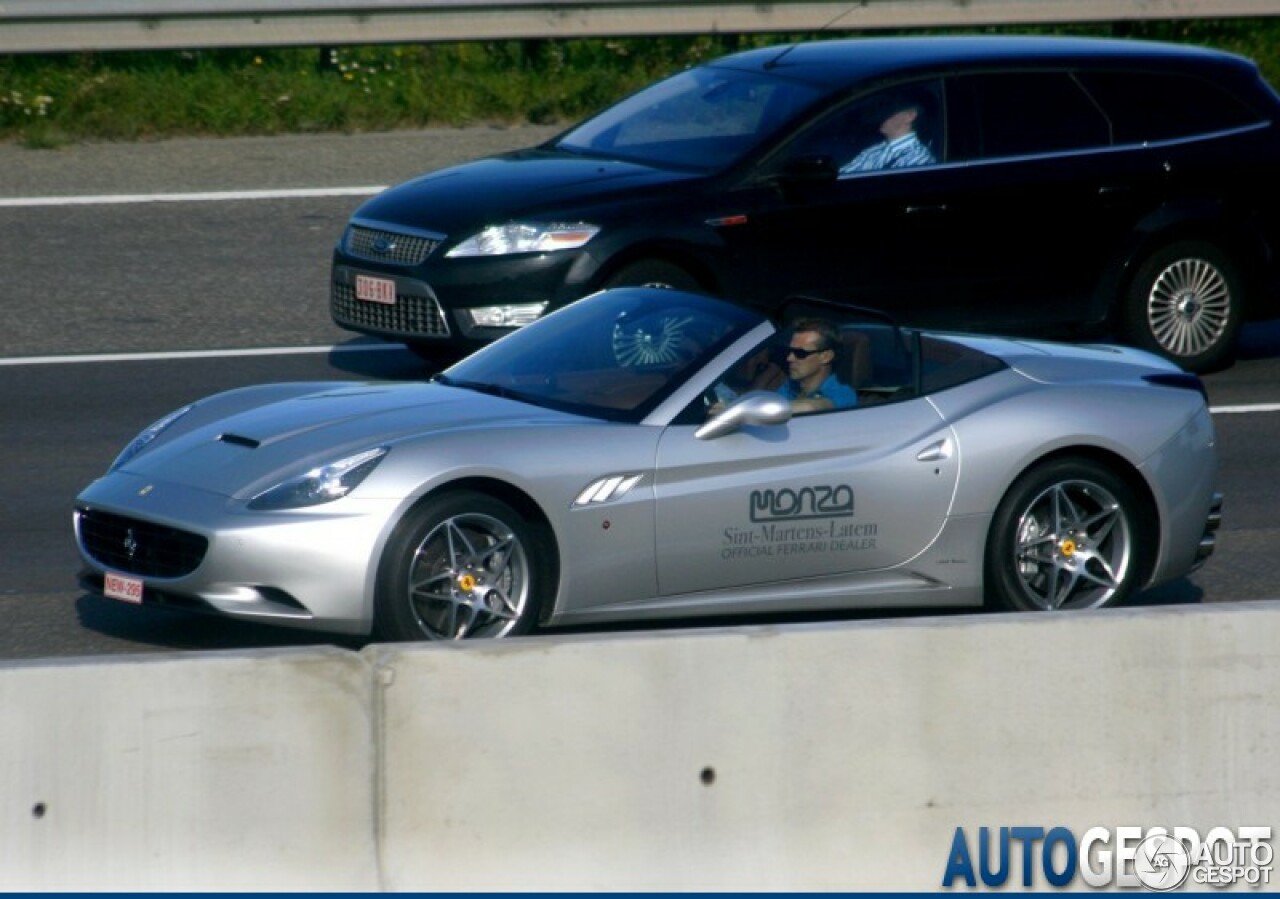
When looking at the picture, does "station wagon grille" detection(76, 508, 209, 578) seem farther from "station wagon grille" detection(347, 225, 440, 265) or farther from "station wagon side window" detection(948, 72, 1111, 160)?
"station wagon side window" detection(948, 72, 1111, 160)

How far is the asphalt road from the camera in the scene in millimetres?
8699

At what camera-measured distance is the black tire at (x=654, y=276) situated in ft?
36.9

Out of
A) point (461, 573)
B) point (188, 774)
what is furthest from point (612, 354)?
point (188, 774)

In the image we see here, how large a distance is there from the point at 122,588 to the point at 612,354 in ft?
6.55

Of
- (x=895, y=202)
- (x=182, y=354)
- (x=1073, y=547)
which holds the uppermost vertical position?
(x=895, y=202)

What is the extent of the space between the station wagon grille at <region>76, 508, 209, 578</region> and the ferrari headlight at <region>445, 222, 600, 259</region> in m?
3.89

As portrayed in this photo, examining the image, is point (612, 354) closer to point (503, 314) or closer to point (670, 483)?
point (670, 483)

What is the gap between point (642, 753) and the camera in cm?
563

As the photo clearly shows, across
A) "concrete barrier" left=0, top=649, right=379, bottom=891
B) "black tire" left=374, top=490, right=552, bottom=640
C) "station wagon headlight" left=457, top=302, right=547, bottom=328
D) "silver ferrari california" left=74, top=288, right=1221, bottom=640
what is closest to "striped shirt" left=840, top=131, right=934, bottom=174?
"station wagon headlight" left=457, top=302, right=547, bottom=328

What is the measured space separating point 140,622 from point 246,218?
749 centimetres

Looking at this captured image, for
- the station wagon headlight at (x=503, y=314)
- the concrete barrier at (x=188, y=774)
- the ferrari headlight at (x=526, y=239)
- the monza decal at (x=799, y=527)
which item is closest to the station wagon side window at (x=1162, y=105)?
the ferrari headlight at (x=526, y=239)

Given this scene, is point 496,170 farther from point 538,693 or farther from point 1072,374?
point 538,693

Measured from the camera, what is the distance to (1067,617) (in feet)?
19.1

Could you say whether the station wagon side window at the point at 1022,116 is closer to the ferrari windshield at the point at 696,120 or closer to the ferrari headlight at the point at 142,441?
the ferrari windshield at the point at 696,120
